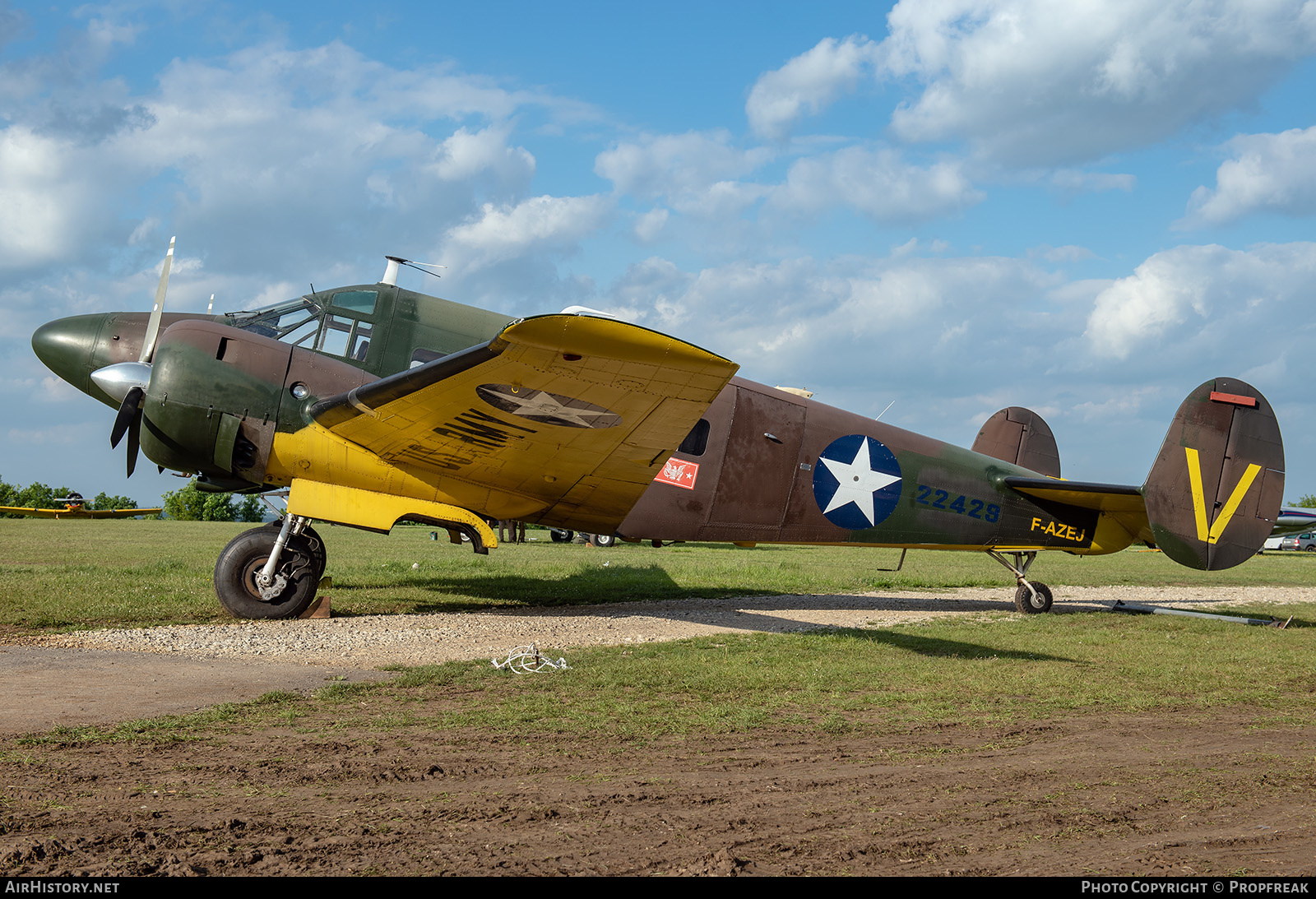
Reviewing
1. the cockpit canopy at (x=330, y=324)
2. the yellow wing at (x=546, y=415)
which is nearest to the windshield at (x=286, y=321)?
the cockpit canopy at (x=330, y=324)

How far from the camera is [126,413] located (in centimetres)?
884

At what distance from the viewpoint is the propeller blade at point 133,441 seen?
29.7 ft

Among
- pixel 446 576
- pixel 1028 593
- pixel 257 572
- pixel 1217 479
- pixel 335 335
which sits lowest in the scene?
pixel 446 576

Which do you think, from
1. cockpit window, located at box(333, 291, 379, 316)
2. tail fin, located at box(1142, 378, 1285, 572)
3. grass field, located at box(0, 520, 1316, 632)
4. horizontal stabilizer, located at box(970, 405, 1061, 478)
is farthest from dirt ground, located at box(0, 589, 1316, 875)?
horizontal stabilizer, located at box(970, 405, 1061, 478)

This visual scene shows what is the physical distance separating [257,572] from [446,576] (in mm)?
5697

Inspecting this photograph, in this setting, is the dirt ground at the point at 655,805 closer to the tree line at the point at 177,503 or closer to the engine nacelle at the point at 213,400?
the engine nacelle at the point at 213,400

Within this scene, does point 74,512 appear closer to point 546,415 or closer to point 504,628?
point 504,628

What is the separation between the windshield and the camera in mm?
9715

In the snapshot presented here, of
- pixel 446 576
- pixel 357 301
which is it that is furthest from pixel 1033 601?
pixel 357 301

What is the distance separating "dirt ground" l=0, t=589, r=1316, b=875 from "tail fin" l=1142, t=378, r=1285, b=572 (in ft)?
23.1

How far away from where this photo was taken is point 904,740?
16.9ft

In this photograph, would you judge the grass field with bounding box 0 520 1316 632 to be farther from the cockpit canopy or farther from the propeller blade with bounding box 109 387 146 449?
the cockpit canopy
